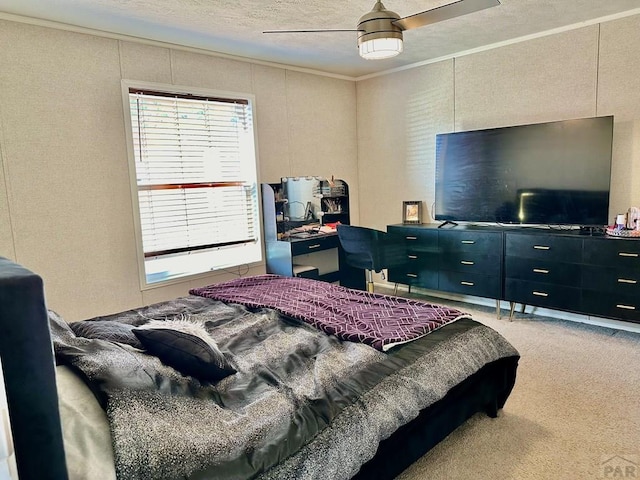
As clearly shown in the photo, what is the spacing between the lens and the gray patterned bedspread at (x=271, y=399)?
4.29 feet

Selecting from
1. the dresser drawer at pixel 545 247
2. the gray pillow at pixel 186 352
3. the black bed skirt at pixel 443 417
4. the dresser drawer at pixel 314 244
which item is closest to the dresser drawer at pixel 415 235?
the dresser drawer at pixel 314 244

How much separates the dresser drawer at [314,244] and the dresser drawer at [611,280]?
2.34 m

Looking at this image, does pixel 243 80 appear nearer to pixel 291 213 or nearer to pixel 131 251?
pixel 291 213

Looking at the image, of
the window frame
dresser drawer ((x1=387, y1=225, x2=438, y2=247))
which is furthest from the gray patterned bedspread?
dresser drawer ((x1=387, y1=225, x2=438, y2=247))

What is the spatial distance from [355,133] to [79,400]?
4.70 meters

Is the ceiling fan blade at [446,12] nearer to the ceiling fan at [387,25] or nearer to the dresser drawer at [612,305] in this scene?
the ceiling fan at [387,25]

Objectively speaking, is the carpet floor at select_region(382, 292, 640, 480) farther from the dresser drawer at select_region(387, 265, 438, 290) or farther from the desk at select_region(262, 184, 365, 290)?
the desk at select_region(262, 184, 365, 290)

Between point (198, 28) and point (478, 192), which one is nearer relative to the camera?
point (198, 28)

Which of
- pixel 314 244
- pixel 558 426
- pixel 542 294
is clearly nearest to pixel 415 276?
pixel 314 244

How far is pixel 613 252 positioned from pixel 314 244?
258 centimetres

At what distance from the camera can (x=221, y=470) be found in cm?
128

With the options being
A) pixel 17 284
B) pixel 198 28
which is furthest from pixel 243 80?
pixel 17 284

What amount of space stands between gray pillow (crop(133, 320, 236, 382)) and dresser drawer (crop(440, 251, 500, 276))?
9.59ft

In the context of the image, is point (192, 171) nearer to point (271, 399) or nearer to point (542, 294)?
point (271, 399)
